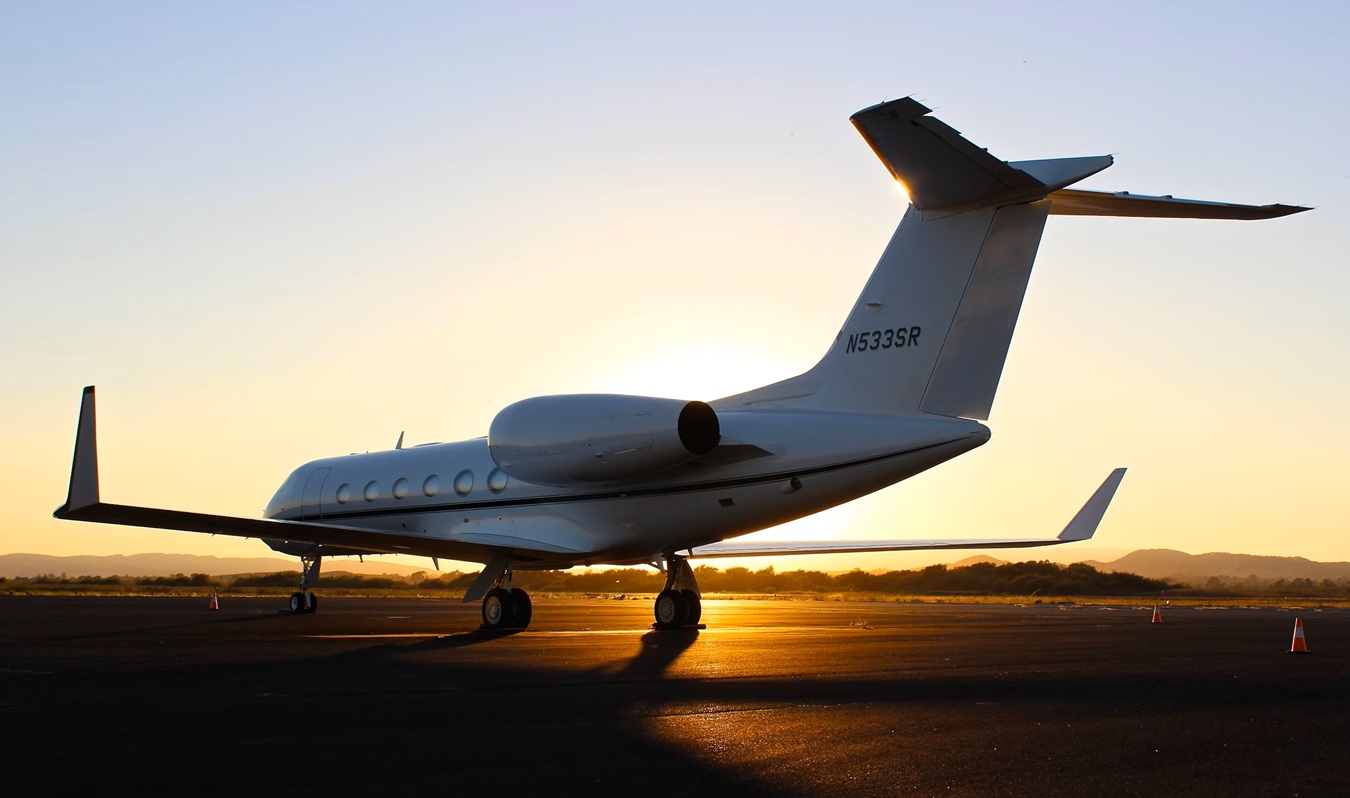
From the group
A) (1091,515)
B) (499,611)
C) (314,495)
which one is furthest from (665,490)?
(314,495)

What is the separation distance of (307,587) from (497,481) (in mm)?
6010

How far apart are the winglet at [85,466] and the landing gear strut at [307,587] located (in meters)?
9.68

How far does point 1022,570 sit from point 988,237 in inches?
1949

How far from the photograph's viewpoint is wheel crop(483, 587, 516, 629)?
17.7 m

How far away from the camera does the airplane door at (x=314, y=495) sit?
23.7 metres

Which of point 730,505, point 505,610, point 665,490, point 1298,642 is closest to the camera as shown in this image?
point 1298,642

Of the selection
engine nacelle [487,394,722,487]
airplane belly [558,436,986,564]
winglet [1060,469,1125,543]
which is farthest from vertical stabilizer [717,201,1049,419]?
winglet [1060,469,1125,543]

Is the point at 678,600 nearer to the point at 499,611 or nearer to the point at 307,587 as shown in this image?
the point at 499,611

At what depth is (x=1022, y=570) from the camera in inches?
2378

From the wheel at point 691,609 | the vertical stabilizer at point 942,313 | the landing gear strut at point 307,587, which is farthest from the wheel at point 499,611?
the landing gear strut at point 307,587

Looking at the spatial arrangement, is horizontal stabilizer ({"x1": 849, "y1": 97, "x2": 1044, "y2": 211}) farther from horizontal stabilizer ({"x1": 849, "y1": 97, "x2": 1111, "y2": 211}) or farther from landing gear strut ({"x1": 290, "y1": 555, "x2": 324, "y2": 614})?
landing gear strut ({"x1": 290, "y1": 555, "x2": 324, "y2": 614})

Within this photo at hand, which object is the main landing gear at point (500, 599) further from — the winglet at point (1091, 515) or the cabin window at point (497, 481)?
the winglet at point (1091, 515)

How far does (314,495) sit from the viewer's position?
78.3 feet

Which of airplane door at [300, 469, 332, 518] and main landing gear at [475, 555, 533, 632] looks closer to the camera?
main landing gear at [475, 555, 533, 632]
